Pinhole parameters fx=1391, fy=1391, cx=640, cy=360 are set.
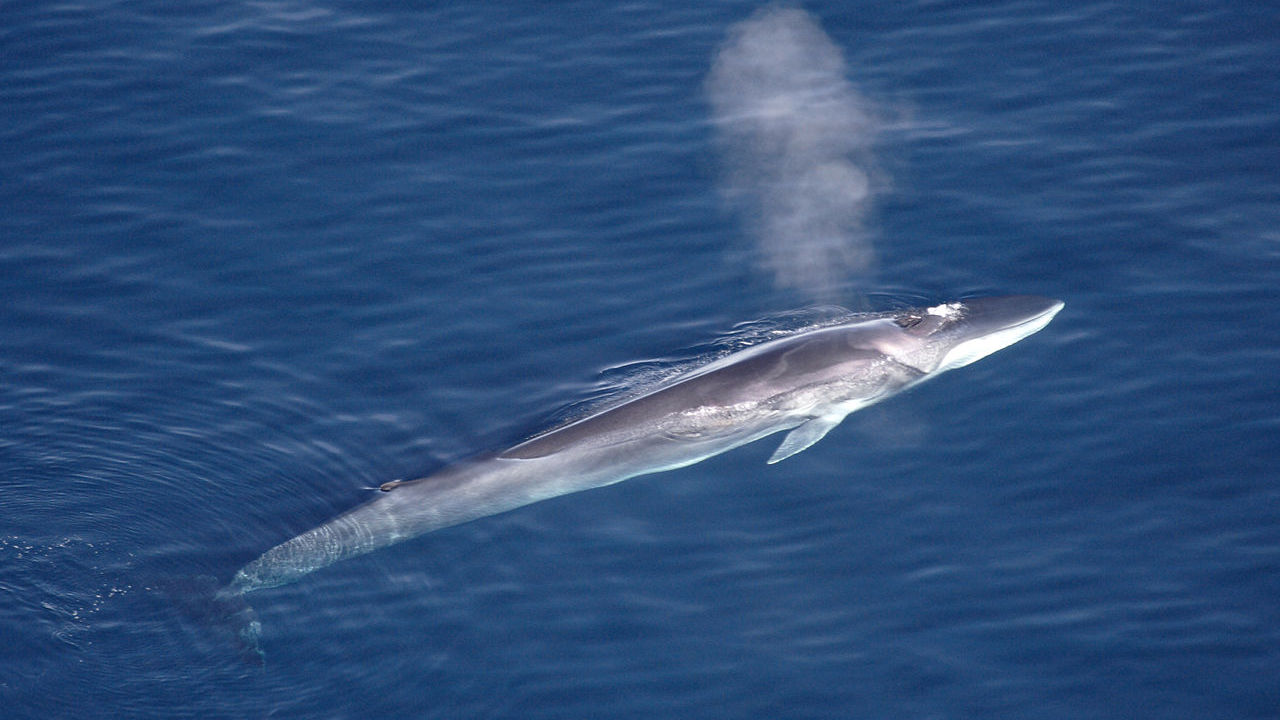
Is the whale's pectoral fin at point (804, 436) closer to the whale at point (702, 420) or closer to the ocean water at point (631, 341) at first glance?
the whale at point (702, 420)

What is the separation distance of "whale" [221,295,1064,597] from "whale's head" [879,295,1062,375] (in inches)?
0.8

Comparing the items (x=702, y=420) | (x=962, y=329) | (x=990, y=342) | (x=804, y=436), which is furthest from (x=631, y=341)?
(x=990, y=342)

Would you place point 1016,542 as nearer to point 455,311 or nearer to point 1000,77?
point 455,311

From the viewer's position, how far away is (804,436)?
Result: 19.4 metres

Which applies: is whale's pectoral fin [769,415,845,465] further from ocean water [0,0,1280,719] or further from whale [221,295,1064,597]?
ocean water [0,0,1280,719]

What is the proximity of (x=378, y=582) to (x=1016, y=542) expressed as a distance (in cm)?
803

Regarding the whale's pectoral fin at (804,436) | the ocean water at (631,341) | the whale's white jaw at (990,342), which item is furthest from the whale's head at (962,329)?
the whale's pectoral fin at (804,436)

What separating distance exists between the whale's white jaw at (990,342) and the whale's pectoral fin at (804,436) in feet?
6.55

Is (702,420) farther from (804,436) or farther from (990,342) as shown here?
(990,342)

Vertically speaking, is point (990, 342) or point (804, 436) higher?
point (990, 342)

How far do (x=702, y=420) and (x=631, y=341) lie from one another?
2530mm

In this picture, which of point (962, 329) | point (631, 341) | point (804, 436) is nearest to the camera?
point (804, 436)

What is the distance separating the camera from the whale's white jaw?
20.5 meters

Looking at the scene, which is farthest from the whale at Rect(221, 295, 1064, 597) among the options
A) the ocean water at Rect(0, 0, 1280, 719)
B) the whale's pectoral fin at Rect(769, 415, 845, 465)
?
the ocean water at Rect(0, 0, 1280, 719)
